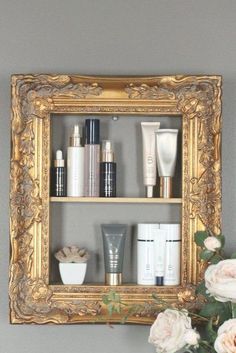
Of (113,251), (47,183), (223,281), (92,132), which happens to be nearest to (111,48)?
(92,132)

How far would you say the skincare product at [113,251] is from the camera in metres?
1.43

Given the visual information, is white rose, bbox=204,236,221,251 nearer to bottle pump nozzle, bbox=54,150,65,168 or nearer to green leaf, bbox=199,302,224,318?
green leaf, bbox=199,302,224,318

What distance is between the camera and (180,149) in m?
1.46

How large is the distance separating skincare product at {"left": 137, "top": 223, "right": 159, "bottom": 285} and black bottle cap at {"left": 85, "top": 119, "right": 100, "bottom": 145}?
A: 0.62 ft

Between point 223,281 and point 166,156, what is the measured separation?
292 millimetres

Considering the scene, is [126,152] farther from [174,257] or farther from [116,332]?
[116,332]

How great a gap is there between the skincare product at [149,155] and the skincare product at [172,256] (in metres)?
0.08

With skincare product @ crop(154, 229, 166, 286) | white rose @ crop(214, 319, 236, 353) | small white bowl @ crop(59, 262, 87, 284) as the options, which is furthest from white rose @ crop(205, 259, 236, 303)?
small white bowl @ crop(59, 262, 87, 284)

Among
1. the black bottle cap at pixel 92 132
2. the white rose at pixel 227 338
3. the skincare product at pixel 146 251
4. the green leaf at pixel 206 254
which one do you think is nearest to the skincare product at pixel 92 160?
the black bottle cap at pixel 92 132

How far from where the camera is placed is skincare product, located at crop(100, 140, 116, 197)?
143 cm

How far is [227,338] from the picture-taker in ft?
4.02

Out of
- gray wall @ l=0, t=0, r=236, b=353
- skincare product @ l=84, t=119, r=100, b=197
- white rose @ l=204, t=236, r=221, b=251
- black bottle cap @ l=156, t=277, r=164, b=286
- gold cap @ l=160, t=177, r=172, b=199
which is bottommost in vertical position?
black bottle cap @ l=156, t=277, r=164, b=286

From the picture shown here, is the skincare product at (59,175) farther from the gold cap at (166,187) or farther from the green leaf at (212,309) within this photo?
the green leaf at (212,309)

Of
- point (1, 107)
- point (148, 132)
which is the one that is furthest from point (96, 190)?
point (1, 107)
